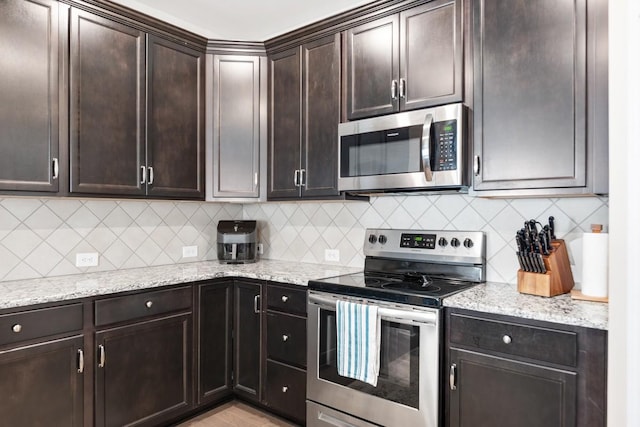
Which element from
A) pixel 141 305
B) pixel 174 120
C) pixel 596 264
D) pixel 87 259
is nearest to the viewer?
pixel 596 264

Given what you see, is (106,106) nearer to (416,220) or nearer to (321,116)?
(321,116)

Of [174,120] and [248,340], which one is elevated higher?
[174,120]

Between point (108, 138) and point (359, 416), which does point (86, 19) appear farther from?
point (359, 416)

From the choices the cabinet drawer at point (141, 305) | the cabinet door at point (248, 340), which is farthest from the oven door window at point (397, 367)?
the cabinet drawer at point (141, 305)

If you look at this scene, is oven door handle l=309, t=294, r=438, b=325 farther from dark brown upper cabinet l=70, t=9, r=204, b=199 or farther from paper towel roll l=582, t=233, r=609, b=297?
dark brown upper cabinet l=70, t=9, r=204, b=199

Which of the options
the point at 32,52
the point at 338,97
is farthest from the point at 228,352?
the point at 32,52

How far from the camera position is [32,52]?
2.10 metres

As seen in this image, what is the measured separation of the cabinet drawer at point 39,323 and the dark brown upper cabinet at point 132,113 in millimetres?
Result: 658

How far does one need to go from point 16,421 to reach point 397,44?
261cm

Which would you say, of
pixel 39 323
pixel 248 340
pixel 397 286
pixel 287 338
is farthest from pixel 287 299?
pixel 39 323

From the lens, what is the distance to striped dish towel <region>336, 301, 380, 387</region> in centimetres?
198

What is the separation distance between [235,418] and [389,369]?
118 cm

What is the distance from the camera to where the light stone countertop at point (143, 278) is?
196 cm

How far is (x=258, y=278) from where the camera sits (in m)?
2.57
